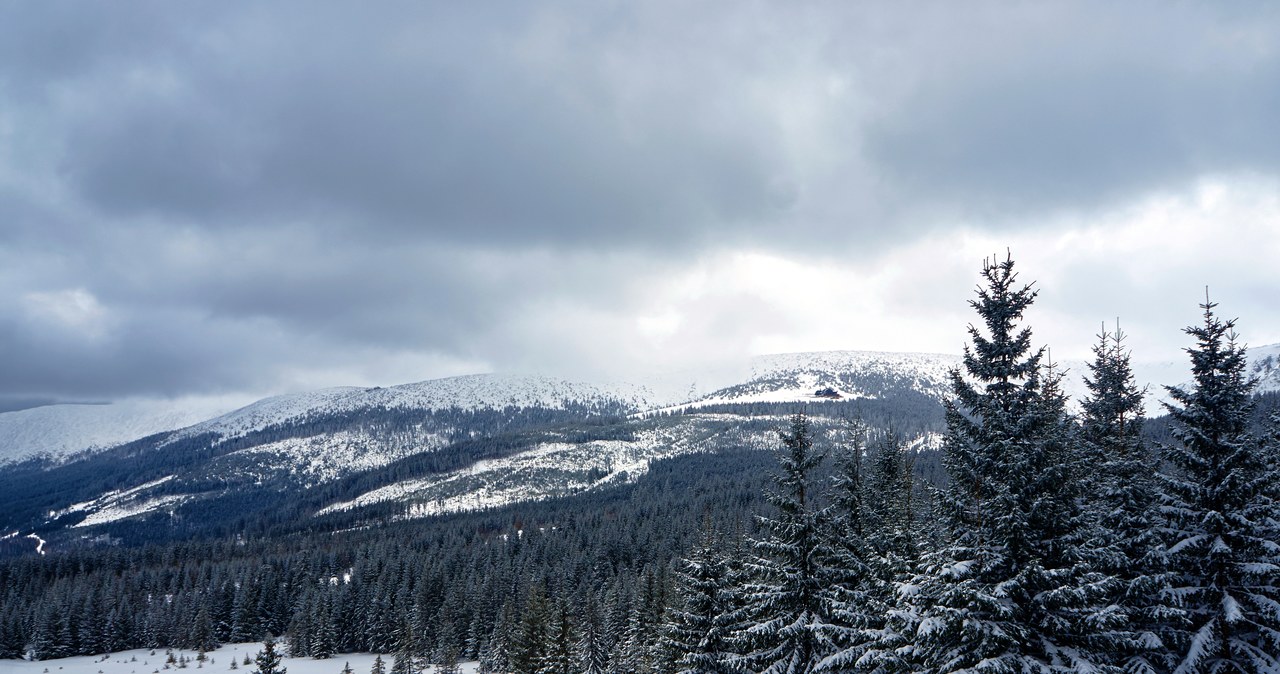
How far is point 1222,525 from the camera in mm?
18234

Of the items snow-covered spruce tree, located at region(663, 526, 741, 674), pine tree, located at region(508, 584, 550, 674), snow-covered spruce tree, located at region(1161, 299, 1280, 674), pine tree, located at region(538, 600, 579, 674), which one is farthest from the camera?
pine tree, located at region(508, 584, 550, 674)

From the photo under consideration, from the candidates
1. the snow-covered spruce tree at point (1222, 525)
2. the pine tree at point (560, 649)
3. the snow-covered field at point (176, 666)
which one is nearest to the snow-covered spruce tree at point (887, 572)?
the snow-covered spruce tree at point (1222, 525)

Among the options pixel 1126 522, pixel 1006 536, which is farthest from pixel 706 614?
pixel 1126 522

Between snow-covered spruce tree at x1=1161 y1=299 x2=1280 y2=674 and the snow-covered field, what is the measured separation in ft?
286

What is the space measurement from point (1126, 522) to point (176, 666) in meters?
117

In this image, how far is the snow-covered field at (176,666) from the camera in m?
88.2

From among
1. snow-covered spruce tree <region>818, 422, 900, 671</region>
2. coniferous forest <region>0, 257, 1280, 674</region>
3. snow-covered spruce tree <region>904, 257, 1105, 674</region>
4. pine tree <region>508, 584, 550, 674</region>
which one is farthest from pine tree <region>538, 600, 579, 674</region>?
snow-covered spruce tree <region>904, 257, 1105, 674</region>

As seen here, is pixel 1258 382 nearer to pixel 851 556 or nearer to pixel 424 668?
pixel 851 556

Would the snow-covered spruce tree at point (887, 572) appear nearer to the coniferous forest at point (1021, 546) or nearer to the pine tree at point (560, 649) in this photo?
the coniferous forest at point (1021, 546)

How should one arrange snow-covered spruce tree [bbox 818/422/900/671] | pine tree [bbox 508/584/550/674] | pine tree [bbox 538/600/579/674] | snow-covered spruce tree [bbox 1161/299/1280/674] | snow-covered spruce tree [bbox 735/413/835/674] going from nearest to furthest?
snow-covered spruce tree [bbox 1161/299/1280/674] < snow-covered spruce tree [bbox 818/422/900/671] < snow-covered spruce tree [bbox 735/413/835/674] < pine tree [bbox 538/600/579/674] < pine tree [bbox 508/584/550/674]

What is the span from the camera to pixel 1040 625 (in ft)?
49.4

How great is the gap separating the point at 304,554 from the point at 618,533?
3191 inches

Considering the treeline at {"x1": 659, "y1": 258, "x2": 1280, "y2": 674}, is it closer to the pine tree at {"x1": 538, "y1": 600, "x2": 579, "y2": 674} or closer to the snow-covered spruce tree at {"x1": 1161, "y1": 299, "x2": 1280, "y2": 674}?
the snow-covered spruce tree at {"x1": 1161, "y1": 299, "x2": 1280, "y2": 674}

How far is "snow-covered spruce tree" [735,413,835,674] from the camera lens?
20.7 meters
